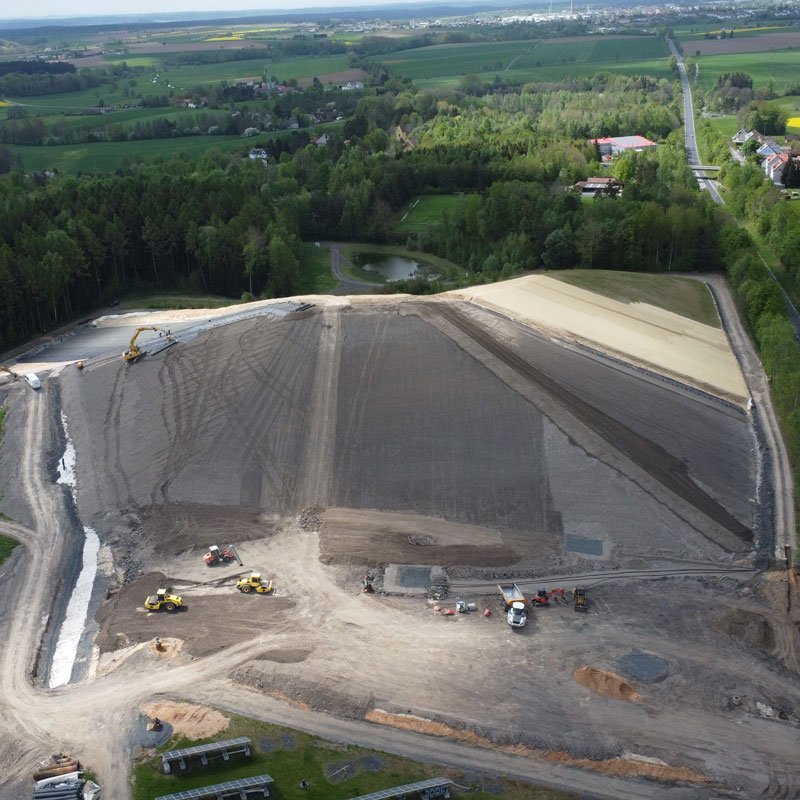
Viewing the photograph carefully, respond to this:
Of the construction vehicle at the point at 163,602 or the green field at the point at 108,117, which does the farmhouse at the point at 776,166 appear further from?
the green field at the point at 108,117

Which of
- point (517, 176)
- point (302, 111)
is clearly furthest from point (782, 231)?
point (302, 111)

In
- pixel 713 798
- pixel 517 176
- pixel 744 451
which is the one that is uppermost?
pixel 517 176

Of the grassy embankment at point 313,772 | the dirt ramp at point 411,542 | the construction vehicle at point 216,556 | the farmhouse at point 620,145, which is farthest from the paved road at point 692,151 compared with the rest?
the grassy embankment at point 313,772

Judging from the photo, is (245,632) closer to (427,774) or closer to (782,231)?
(427,774)

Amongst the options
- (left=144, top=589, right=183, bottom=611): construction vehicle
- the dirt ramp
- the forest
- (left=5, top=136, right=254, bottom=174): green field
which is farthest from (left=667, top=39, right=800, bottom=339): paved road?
(left=5, top=136, right=254, bottom=174): green field

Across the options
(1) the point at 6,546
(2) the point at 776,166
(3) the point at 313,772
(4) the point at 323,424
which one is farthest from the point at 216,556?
(2) the point at 776,166

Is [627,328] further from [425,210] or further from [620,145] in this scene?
[620,145]

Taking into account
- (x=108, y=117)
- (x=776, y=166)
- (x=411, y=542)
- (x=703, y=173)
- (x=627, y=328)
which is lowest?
(x=411, y=542)
